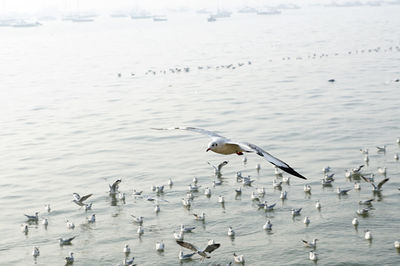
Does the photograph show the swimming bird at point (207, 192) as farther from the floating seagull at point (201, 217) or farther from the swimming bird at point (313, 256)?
the swimming bird at point (313, 256)

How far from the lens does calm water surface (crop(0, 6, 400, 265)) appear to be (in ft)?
89.7

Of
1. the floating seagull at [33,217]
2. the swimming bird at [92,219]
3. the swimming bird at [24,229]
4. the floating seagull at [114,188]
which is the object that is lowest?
the swimming bird at [24,229]

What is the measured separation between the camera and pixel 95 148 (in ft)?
152

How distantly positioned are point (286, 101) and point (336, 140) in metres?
18.2

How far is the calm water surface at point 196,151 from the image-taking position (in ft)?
89.7

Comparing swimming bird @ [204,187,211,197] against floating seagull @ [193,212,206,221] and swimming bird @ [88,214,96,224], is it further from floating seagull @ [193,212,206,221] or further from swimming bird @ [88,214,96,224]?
swimming bird @ [88,214,96,224]

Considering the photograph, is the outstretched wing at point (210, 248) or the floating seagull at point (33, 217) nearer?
the outstretched wing at point (210, 248)

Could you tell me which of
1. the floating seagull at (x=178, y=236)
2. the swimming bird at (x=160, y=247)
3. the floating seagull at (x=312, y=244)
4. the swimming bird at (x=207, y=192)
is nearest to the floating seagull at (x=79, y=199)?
the swimming bird at (x=207, y=192)

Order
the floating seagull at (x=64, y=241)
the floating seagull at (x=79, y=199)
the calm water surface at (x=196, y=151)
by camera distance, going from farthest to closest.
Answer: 1. the floating seagull at (x=79, y=199)
2. the floating seagull at (x=64, y=241)
3. the calm water surface at (x=196, y=151)

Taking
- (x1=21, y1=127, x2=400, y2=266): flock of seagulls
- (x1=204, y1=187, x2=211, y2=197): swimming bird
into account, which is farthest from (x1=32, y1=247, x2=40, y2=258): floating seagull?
(x1=204, y1=187, x2=211, y2=197): swimming bird

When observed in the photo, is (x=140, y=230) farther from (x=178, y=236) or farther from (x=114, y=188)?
(x=114, y=188)

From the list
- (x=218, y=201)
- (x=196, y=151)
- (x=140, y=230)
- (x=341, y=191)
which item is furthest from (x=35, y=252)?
(x=196, y=151)

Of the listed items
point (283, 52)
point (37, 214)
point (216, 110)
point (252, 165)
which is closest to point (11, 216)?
point (37, 214)

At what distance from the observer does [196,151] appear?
42.9 metres
